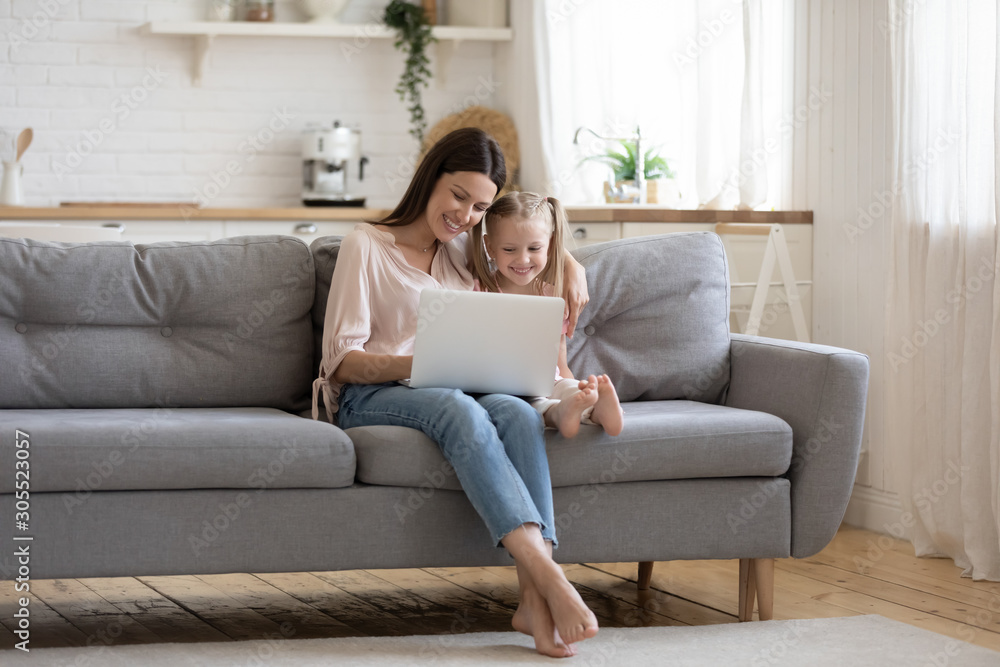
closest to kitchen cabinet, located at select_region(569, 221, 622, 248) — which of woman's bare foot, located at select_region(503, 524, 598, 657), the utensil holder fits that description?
woman's bare foot, located at select_region(503, 524, 598, 657)

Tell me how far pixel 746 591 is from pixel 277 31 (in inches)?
130

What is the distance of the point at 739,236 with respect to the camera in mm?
3465

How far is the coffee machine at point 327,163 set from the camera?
183 inches

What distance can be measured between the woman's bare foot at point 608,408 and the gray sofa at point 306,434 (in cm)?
5

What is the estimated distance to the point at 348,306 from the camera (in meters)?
2.25

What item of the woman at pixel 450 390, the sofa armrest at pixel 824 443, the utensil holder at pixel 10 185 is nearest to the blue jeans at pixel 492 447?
the woman at pixel 450 390

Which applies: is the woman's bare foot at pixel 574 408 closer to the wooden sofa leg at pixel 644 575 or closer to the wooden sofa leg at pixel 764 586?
the wooden sofa leg at pixel 764 586

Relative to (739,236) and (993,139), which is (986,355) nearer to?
(993,139)

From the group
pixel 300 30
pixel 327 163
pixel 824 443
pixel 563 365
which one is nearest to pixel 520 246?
pixel 563 365

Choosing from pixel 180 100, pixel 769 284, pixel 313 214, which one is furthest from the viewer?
pixel 180 100

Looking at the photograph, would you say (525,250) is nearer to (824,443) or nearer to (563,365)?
(563,365)

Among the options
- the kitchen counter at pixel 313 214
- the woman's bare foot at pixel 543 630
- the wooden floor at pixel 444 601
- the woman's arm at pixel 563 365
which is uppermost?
the kitchen counter at pixel 313 214

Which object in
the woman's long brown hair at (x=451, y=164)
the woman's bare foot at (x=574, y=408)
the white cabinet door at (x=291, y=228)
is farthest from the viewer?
the white cabinet door at (x=291, y=228)

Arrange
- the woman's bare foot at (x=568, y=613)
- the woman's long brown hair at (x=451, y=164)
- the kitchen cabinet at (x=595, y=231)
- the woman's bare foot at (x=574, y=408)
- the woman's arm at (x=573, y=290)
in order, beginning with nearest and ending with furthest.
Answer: the woman's bare foot at (x=568, y=613)
the woman's bare foot at (x=574, y=408)
the woman's long brown hair at (x=451, y=164)
the woman's arm at (x=573, y=290)
the kitchen cabinet at (x=595, y=231)
